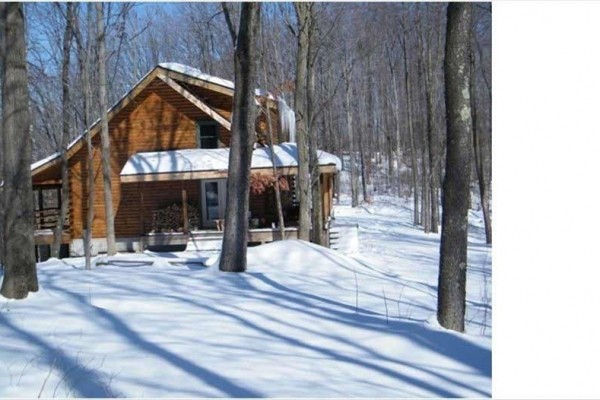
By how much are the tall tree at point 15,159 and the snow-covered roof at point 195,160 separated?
447 inches

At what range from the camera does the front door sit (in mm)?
20562

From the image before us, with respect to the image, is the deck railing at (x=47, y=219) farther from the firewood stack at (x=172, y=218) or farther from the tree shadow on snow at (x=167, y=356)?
the tree shadow on snow at (x=167, y=356)

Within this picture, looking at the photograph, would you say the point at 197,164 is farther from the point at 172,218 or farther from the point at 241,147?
the point at 241,147

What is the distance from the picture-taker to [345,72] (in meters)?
21.7

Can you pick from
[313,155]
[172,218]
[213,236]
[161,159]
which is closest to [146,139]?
[161,159]

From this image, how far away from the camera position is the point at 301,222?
17.0m

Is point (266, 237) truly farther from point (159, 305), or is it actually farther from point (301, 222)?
point (159, 305)

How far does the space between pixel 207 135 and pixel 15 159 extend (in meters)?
13.8

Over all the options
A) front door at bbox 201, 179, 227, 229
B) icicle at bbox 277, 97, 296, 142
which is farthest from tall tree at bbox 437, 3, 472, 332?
front door at bbox 201, 179, 227, 229

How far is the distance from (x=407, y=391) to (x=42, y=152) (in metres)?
35.6

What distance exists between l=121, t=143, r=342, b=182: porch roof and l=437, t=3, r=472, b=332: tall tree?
12.2 meters

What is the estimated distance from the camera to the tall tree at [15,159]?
723cm
